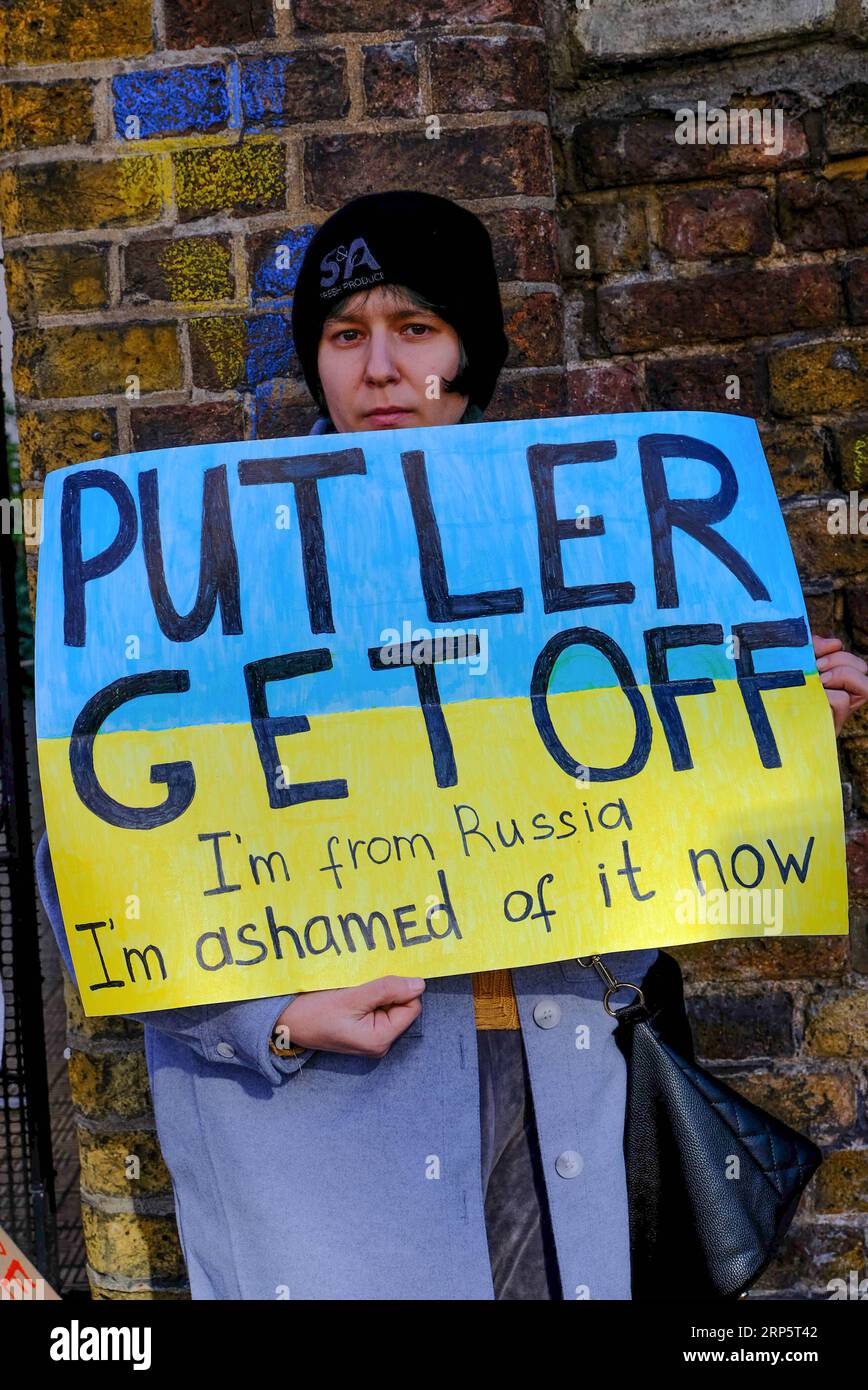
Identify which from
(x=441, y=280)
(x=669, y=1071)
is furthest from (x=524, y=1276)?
(x=441, y=280)

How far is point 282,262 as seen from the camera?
1.56m

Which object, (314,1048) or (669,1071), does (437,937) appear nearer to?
(314,1048)

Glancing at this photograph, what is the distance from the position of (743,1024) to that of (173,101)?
1.34m

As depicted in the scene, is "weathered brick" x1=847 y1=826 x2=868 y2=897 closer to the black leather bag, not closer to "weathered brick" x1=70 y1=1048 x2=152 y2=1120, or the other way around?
the black leather bag

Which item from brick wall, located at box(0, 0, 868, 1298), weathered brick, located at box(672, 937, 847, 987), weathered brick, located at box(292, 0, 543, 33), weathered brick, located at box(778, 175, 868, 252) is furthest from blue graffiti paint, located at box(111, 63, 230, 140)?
weathered brick, located at box(672, 937, 847, 987)

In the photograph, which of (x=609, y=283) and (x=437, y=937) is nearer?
(x=437, y=937)

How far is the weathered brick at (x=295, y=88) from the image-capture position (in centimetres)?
155

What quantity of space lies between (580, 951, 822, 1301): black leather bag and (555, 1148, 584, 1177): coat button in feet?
0.20

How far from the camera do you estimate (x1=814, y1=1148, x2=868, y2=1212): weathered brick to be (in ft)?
5.58

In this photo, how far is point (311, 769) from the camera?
3.94 feet

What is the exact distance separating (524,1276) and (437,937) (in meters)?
0.38

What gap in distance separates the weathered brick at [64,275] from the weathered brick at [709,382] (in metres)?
0.68

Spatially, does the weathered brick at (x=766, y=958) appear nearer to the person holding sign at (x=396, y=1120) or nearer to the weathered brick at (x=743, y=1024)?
the weathered brick at (x=743, y=1024)

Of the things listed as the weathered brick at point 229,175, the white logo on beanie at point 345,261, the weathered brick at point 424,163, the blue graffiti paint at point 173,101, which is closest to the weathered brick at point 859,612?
the weathered brick at point 424,163
